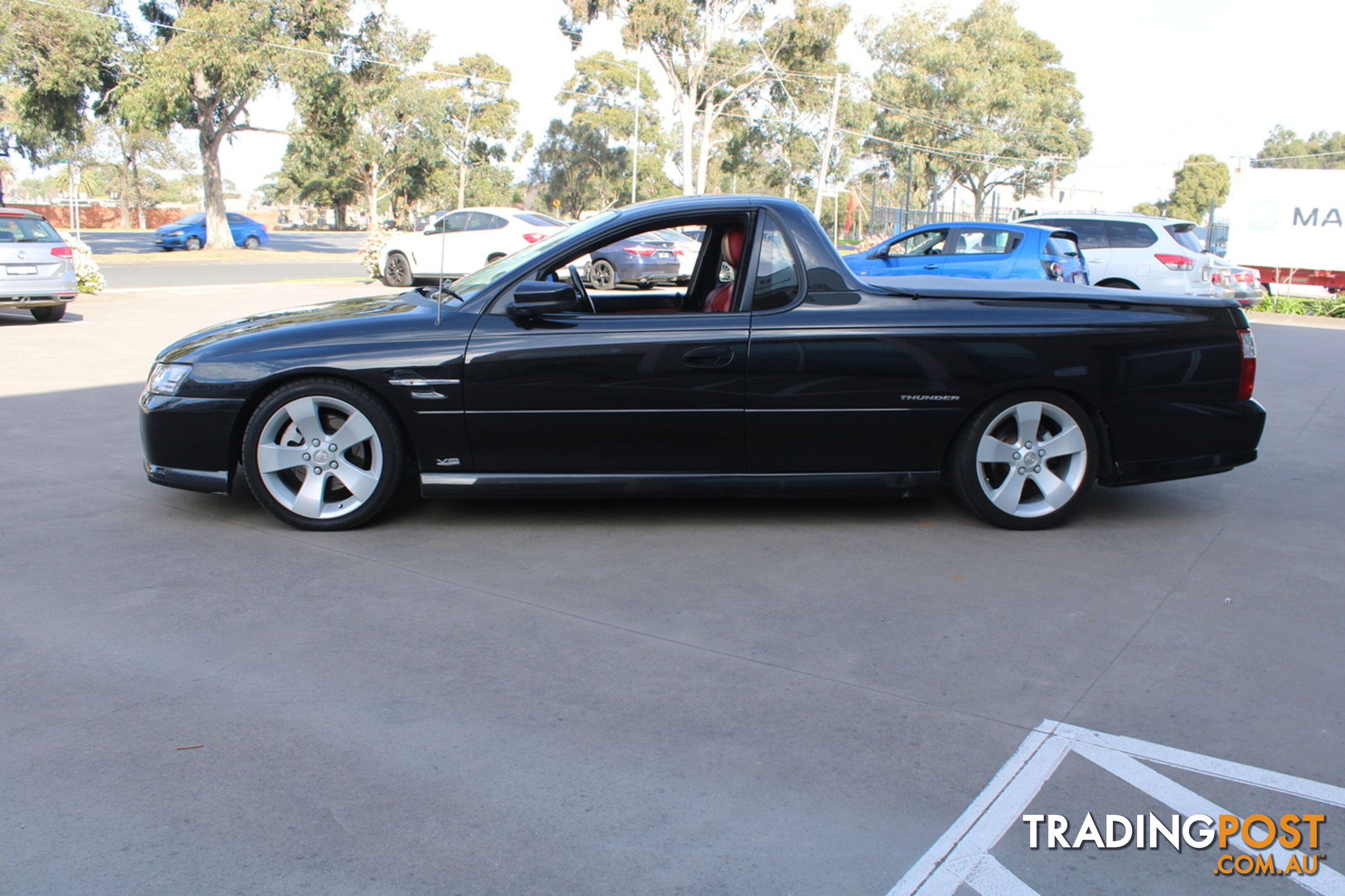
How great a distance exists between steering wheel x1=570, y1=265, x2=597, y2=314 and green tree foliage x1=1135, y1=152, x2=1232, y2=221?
90419mm

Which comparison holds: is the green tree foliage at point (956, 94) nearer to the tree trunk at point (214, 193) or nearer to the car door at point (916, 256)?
the tree trunk at point (214, 193)

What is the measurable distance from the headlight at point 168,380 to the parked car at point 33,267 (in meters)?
10.2

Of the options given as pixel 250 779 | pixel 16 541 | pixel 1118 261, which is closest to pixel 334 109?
pixel 1118 261

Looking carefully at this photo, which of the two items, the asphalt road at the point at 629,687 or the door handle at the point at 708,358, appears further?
the door handle at the point at 708,358

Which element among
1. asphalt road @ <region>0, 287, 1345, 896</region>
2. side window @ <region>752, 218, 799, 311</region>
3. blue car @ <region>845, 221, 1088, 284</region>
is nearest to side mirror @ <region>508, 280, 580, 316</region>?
side window @ <region>752, 218, 799, 311</region>

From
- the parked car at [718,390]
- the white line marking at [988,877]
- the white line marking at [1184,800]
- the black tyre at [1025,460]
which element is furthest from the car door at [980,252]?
the white line marking at [988,877]

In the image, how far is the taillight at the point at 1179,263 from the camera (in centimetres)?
1481

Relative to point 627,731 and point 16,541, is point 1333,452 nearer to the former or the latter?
point 627,731

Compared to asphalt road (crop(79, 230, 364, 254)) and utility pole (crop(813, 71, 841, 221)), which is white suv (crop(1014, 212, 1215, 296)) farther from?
utility pole (crop(813, 71, 841, 221))

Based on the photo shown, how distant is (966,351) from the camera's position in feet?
16.9

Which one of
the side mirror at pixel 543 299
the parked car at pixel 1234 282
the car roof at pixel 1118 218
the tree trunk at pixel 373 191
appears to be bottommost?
the side mirror at pixel 543 299

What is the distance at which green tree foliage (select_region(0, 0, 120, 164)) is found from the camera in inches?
1179

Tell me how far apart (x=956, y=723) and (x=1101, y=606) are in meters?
1.33

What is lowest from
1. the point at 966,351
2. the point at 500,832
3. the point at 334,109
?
the point at 500,832
